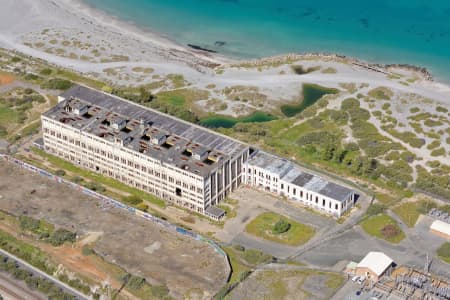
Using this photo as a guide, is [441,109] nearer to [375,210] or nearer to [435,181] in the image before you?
[435,181]

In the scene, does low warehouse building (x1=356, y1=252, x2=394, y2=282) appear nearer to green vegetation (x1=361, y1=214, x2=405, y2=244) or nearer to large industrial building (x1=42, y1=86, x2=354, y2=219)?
green vegetation (x1=361, y1=214, x2=405, y2=244)

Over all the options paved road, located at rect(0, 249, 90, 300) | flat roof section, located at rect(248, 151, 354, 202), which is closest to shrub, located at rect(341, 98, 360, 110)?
flat roof section, located at rect(248, 151, 354, 202)

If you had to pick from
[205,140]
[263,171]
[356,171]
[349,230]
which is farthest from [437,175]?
[205,140]

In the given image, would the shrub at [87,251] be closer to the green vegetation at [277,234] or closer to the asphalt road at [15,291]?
the asphalt road at [15,291]

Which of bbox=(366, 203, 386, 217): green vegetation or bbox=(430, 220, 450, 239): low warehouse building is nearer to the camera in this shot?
bbox=(430, 220, 450, 239): low warehouse building

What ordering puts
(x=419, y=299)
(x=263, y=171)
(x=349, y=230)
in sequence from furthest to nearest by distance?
(x=263, y=171) < (x=349, y=230) < (x=419, y=299)

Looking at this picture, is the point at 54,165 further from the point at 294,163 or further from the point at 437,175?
the point at 437,175
